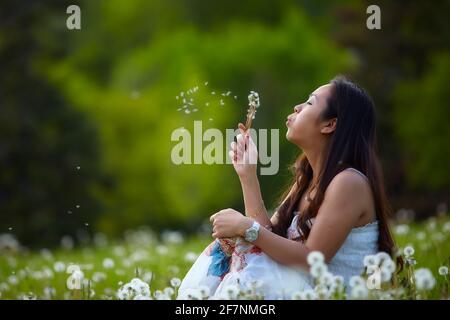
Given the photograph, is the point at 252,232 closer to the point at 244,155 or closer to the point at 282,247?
the point at 282,247

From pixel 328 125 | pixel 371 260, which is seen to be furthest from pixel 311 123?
pixel 371 260

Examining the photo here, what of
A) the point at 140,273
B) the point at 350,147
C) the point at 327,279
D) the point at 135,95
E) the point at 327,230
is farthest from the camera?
the point at 135,95

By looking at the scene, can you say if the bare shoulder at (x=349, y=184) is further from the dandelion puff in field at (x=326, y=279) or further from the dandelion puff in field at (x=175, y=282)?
the dandelion puff in field at (x=175, y=282)

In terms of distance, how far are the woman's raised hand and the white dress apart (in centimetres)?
29

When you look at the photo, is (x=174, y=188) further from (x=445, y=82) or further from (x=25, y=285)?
(x=25, y=285)

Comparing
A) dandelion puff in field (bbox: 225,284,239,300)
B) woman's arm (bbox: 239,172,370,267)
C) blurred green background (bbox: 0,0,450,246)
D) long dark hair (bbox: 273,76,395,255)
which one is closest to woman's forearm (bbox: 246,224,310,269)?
woman's arm (bbox: 239,172,370,267)

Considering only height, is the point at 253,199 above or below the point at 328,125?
below

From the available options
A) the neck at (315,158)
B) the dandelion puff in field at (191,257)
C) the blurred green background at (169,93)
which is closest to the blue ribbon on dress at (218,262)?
the neck at (315,158)

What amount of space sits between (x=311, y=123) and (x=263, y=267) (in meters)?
0.65

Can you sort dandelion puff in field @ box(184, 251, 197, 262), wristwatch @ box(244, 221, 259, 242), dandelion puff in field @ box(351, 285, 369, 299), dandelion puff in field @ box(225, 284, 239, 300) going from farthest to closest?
dandelion puff in field @ box(184, 251, 197, 262), wristwatch @ box(244, 221, 259, 242), dandelion puff in field @ box(225, 284, 239, 300), dandelion puff in field @ box(351, 285, 369, 299)

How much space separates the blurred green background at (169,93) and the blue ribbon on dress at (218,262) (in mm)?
7192

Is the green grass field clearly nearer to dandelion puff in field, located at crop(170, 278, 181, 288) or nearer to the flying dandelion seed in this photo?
dandelion puff in field, located at crop(170, 278, 181, 288)

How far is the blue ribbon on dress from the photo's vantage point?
3637mm

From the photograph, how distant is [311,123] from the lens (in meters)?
3.53
